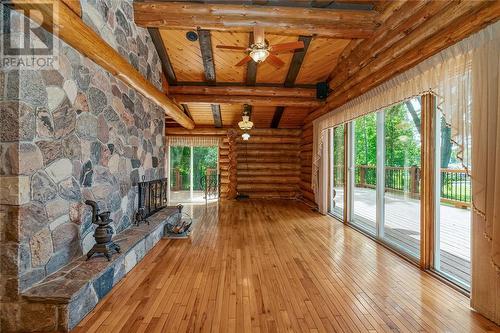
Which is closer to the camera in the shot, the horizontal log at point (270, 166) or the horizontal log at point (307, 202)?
the horizontal log at point (307, 202)

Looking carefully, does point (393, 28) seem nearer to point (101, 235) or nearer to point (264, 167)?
point (101, 235)

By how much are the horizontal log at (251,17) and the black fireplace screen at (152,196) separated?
286 centimetres

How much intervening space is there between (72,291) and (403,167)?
540cm

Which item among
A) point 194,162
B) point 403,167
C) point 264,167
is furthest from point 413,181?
point 194,162

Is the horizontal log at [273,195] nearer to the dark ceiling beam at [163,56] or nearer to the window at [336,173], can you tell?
the window at [336,173]

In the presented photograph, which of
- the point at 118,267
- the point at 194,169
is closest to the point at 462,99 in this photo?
A: the point at 118,267

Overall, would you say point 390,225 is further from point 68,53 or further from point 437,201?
point 68,53

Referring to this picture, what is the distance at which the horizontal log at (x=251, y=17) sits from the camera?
421 centimetres

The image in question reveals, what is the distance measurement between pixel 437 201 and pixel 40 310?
435cm

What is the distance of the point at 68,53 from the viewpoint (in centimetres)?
271

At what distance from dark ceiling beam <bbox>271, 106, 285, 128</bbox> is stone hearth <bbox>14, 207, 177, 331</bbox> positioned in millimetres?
6478

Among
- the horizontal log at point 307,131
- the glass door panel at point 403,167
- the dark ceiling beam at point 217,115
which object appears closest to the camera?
the glass door panel at point 403,167

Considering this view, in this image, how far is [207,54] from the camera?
5656 millimetres

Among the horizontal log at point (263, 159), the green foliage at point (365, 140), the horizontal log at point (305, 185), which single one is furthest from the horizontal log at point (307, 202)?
the green foliage at point (365, 140)
